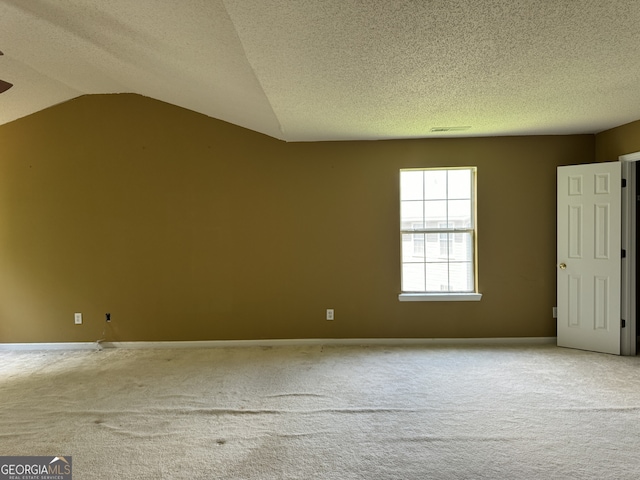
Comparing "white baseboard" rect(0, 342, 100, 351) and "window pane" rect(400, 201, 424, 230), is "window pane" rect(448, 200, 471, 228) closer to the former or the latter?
"window pane" rect(400, 201, 424, 230)

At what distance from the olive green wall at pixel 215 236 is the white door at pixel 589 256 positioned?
205mm

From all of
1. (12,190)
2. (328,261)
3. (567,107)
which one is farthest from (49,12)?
(567,107)

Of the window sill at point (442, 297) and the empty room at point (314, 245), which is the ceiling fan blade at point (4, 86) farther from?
the window sill at point (442, 297)

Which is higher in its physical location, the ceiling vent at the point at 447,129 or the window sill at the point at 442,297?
the ceiling vent at the point at 447,129

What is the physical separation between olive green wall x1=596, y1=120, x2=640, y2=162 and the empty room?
3cm

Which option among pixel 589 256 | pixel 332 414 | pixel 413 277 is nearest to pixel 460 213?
pixel 413 277

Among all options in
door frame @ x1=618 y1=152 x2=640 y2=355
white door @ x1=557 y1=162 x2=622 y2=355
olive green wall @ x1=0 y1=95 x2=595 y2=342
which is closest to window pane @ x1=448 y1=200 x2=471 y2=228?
olive green wall @ x1=0 y1=95 x2=595 y2=342

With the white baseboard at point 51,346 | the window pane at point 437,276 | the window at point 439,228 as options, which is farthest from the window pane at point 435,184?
the white baseboard at point 51,346

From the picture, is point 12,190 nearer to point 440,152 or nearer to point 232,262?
point 232,262

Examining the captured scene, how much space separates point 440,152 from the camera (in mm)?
3896

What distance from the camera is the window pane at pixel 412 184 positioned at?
157 inches

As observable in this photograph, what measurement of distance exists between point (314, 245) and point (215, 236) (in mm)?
1159

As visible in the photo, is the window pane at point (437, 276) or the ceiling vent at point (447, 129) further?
the window pane at point (437, 276)

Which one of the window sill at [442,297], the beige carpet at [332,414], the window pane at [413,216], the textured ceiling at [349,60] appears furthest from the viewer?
the window pane at [413,216]
